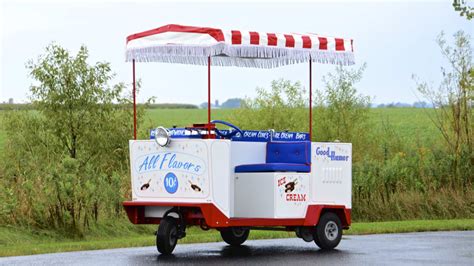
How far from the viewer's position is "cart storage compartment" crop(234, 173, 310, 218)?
1374 centimetres

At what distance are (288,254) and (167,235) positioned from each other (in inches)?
65.2

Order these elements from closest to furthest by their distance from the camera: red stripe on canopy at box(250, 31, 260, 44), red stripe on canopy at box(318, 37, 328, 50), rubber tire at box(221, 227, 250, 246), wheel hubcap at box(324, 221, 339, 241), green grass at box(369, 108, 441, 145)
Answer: red stripe on canopy at box(250, 31, 260, 44) < wheel hubcap at box(324, 221, 339, 241) < red stripe on canopy at box(318, 37, 328, 50) < rubber tire at box(221, 227, 250, 246) < green grass at box(369, 108, 441, 145)

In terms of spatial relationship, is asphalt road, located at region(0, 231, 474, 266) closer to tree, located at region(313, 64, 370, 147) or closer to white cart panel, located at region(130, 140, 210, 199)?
white cart panel, located at region(130, 140, 210, 199)

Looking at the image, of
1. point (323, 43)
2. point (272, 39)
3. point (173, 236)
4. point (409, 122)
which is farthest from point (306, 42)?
point (409, 122)

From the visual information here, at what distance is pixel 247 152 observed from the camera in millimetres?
14211

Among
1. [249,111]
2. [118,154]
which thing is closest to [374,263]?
[118,154]

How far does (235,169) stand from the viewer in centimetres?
1386

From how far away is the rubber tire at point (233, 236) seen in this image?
15008mm

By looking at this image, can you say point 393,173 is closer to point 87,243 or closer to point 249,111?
point 87,243

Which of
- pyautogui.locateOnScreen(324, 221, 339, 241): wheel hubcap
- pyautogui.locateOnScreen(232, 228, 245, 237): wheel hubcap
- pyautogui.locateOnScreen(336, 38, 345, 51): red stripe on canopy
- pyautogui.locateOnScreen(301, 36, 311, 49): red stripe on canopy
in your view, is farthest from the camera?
pyautogui.locateOnScreen(232, 228, 245, 237): wheel hubcap

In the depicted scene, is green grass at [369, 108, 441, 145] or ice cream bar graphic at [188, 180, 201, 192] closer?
ice cream bar graphic at [188, 180, 201, 192]

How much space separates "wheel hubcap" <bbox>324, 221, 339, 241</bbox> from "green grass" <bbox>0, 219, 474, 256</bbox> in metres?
2.08

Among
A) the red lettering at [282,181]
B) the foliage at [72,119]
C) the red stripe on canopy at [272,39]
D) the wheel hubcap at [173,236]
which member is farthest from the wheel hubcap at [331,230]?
the foliage at [72,119]

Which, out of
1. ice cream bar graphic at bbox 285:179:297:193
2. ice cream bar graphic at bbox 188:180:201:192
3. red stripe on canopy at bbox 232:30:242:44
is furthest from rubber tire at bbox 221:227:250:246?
red stripe on canopy at bbox 232:30:242:44
